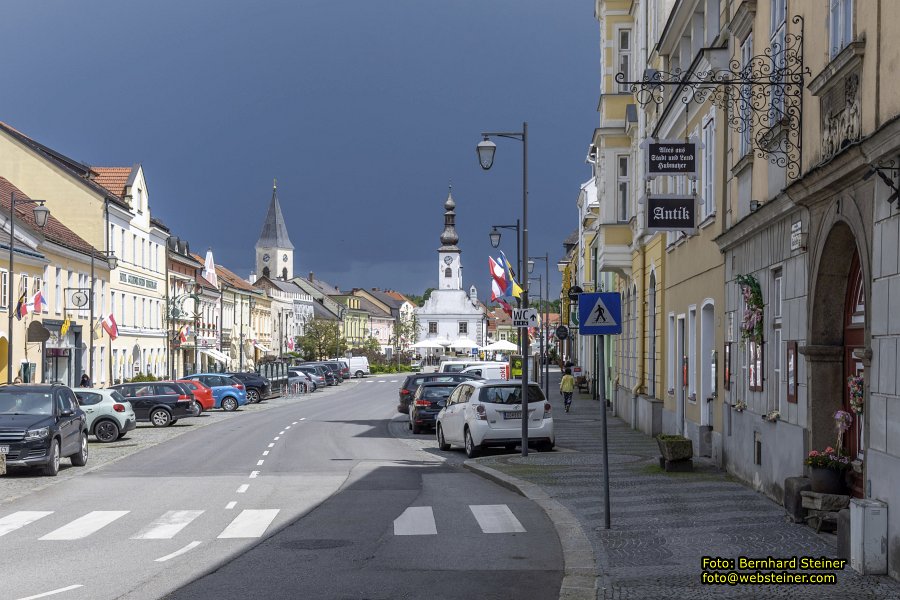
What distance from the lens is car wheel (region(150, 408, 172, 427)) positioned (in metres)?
38.4

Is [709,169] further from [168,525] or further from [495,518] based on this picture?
[168,525]

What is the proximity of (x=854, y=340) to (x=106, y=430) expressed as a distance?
2263cm

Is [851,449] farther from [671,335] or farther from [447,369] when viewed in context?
[447,369]

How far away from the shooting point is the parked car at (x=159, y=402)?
38.3 meters

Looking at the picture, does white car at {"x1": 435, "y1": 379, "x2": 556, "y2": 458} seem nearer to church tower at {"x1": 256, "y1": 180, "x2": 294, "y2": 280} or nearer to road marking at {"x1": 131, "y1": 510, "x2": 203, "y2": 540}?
road marking at {"x1": 131, "y1": 510, "x2": 203, "y2": 540}

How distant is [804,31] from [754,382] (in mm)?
5176

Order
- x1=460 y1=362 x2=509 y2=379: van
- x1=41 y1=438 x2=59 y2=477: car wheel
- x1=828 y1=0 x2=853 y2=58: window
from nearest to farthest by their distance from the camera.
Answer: x1=828 y1=0 x2=853 y2=58: window → x1=41 y1=438 x2=59 y2=477: car wheel → x1=460 y1=362 x2=509 y2=379: van

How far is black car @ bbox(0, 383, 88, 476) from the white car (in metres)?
7.74

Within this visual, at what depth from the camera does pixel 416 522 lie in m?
14.3

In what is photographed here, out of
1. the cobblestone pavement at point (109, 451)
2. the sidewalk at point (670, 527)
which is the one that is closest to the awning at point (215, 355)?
the cobblestone pavement at point (109, 451)

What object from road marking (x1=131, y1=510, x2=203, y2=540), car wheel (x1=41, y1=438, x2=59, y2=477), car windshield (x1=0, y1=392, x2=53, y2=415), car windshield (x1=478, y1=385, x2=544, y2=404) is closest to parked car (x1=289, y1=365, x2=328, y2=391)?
car windshield (x1=478, y1=385, x2=544, y2=404)

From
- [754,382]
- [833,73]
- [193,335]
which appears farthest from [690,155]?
[193,335]

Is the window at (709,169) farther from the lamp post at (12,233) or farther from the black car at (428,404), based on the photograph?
the lamp post at (12,233)

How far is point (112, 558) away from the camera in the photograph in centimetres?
1155
